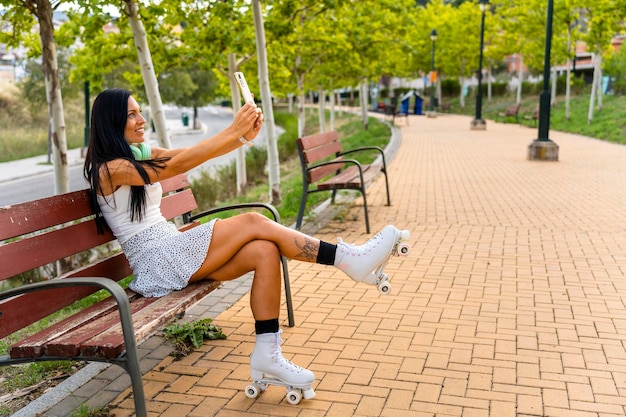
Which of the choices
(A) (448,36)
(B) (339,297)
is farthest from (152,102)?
(A) (448,36)

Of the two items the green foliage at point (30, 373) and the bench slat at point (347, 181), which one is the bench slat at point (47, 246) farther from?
the bench slat at point (347, 181)

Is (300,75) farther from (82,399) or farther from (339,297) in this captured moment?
(82,399)

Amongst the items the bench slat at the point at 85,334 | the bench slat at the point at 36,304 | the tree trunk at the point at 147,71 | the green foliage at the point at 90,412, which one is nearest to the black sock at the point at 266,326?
the bench slat at the point at 85,334

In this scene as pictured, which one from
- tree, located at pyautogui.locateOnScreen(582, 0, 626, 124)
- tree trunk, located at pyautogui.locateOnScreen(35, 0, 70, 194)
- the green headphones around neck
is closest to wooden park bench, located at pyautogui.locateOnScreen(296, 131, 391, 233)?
tree trunk, located at pyautogui.locateOnScreen(35, 0, 70, 194)

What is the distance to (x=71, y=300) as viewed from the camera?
3.38m

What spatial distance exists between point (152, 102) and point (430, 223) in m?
3.60

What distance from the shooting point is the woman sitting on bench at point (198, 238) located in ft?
11.0

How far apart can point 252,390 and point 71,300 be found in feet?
3.27

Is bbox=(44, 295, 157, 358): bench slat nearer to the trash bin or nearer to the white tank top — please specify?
the white tank top

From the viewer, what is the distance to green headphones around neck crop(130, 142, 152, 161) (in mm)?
3715

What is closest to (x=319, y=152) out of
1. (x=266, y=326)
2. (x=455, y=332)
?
(x=455, y=332)

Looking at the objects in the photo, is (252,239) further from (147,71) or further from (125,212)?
(147,71)

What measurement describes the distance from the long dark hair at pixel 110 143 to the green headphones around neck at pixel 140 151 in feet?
0.62

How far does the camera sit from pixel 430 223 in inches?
316
